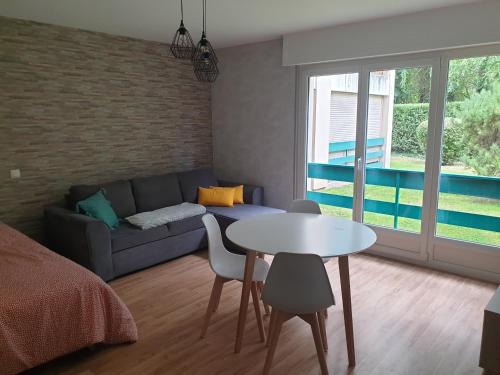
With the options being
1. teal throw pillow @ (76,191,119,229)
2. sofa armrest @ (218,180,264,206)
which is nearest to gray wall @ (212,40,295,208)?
sofa armrest @ (218,180,264,206)

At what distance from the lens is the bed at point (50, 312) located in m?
2.05

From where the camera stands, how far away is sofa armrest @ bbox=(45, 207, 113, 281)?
3.36 m

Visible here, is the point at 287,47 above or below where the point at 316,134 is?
above

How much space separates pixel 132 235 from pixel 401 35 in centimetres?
335

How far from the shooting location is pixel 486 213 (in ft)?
11.8

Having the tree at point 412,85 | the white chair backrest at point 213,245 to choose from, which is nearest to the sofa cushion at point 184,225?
the white chair backrest at point 213,245

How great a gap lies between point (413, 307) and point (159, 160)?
3.54m

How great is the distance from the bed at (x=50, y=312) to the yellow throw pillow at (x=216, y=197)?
2.28 m

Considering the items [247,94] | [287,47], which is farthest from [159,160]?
[287,47]

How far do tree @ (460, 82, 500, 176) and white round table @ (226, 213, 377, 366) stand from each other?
1724 mm

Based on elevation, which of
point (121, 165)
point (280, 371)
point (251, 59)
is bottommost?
point (280, 371)

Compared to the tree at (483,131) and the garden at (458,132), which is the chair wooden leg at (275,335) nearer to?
the garden at (458,132)

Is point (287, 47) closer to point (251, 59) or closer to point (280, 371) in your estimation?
point (251, 59)

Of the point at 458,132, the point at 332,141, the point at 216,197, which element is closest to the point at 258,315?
the point at 216,197
